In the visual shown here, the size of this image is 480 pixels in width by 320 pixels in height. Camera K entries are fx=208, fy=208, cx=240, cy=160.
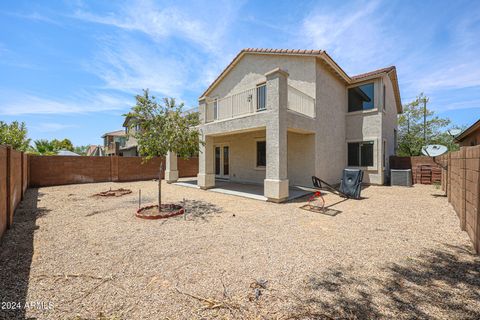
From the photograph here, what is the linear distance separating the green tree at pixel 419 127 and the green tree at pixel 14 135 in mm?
33620

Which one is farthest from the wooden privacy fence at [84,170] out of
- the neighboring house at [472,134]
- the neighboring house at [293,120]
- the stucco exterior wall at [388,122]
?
the neighboring house at [472,134]

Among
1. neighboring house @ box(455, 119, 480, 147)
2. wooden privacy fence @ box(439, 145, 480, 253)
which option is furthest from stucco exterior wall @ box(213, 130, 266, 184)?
neighboring house @ box(455, 119, 480, 147)

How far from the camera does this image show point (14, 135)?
11.5m

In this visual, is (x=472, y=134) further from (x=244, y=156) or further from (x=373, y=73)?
(x=244, y=156)

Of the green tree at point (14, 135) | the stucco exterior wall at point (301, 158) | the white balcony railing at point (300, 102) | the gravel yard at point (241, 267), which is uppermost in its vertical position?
the white balcony railing at point (300, 102)

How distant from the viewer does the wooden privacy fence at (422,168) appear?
42.9 feet

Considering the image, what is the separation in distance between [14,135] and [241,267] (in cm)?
1513

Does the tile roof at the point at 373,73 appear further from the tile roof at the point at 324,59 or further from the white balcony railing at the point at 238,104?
the white balcony railing at the point at 238,104

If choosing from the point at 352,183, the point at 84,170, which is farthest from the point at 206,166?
the point at 84,170

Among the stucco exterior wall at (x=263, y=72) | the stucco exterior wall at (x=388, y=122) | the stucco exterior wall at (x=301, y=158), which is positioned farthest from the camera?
the stucco exterior wall at (x=388, y=122)

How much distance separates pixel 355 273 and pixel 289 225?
237 cm

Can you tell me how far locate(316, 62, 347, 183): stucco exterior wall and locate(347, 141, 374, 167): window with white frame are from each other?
50cm

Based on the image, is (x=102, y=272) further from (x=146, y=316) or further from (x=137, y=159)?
(x=137, y=159)

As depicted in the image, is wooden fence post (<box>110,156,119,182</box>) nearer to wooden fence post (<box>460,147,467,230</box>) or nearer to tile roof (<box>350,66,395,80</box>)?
tile roof (<box>350,66,395,80</box>)
